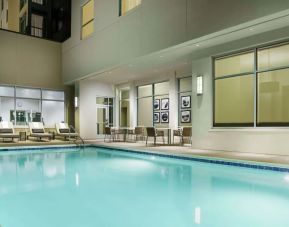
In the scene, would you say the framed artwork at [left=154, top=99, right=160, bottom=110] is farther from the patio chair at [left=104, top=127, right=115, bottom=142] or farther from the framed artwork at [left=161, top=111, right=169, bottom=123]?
the patio chair at [left=104, top=127, right=115, bottom=142]

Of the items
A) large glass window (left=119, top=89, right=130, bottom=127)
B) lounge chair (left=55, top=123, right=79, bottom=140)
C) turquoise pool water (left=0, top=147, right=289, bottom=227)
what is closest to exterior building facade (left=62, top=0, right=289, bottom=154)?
large glass window (left=119, top=89, right=130, bottom=127)

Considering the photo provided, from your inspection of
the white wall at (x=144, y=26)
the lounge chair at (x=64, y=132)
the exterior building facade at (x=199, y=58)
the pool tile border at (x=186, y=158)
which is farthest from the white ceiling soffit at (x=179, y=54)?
the pool tile border at (x=186, y=158)

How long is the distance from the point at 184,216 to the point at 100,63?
31.5ft

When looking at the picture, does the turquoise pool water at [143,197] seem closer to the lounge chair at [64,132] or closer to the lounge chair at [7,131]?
the lounge chair at [7,131]

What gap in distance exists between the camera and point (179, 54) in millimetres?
9203

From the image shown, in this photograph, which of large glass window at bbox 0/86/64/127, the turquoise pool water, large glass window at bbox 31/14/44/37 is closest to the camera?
the turquoise pool water

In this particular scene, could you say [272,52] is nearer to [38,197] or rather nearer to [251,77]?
[251,77]

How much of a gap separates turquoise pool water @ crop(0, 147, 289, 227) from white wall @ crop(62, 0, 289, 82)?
11.5 ft

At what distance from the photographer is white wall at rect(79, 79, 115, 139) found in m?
14.0

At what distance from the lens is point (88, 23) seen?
1345 centimetres

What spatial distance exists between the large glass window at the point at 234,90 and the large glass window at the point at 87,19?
23.2ft

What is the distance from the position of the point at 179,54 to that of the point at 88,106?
21.4 ft

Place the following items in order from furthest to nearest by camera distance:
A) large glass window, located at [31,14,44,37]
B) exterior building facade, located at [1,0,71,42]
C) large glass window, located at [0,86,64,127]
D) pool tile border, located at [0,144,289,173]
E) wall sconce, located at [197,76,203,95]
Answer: large glass window, located at [31,14,44,37]
exterior building facade, located at [1,0,71,42]
large glass window, located at [0,86,64,127]
wall sconce, located at [197,76,203,95]
pool tile border, located at [0,144,289,173]

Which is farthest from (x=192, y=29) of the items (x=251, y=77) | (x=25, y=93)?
(x=25, y=93)
